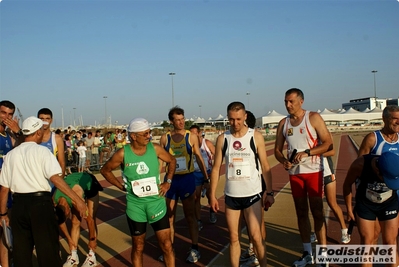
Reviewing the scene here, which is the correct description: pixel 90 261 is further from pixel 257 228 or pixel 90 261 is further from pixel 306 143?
pixel 306 143

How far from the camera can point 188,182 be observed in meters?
6.68

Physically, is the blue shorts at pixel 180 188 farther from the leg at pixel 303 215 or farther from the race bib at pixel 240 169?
the leg at pixel 303 215

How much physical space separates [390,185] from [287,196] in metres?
7.64

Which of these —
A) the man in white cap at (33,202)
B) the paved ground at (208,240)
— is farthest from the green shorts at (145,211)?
the paved ground at (208,240)

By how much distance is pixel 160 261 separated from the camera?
6.42 metres

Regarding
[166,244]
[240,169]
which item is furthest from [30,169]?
[240,169]

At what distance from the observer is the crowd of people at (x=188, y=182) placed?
4.66m

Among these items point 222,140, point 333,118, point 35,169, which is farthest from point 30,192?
point 333,118

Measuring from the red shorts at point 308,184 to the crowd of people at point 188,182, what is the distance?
0.05 feet

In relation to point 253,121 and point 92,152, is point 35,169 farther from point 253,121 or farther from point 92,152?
point 92,152

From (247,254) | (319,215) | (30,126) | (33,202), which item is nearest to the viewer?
(33,202)

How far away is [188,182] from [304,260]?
83.8 inches

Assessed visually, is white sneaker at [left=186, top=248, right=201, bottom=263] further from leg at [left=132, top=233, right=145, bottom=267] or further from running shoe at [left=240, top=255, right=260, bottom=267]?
leg at [left=132, top=233, right=145, bottom=267]

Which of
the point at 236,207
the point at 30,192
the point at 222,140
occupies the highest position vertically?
the point at 222,140
